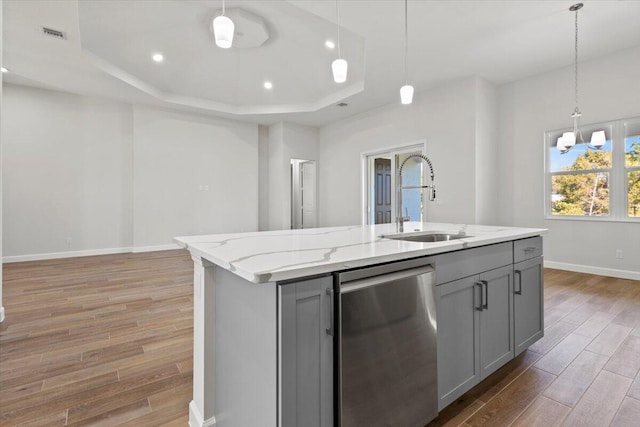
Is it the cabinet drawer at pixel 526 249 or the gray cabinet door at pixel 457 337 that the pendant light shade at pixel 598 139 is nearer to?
the cabinet drawer at pixel 526 249

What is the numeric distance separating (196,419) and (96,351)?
4.18ft

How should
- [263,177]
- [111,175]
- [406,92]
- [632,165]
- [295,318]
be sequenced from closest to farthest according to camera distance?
[295,318] → [406,92] → [632,165] → [111,175] → [263,177]

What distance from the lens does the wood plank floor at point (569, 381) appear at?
1.52m

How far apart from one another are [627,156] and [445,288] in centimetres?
456

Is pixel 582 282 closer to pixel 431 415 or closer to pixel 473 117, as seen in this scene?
pixel 473 117

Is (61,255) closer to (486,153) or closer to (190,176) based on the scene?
(190,176)

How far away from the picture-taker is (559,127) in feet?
15.1

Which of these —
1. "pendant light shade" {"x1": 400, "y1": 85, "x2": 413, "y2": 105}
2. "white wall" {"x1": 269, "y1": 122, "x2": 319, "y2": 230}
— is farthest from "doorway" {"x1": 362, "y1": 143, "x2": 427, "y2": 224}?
"pendant light shade" {"x1": 400, "y1": 85, "x2": 413, "y2": 105}

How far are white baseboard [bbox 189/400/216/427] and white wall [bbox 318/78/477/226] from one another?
4.69 meters

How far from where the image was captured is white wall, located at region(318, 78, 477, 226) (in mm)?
4988

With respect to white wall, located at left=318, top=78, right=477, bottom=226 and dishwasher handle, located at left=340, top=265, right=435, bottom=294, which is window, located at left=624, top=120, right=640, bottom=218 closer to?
white wall, located at left=318, top=78, right=477, bottom=226

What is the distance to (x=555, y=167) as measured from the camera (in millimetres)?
4719

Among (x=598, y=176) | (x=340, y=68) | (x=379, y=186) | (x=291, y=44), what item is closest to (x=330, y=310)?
(x=340, y=68)

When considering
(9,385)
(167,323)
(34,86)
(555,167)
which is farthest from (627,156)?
(34,86)
